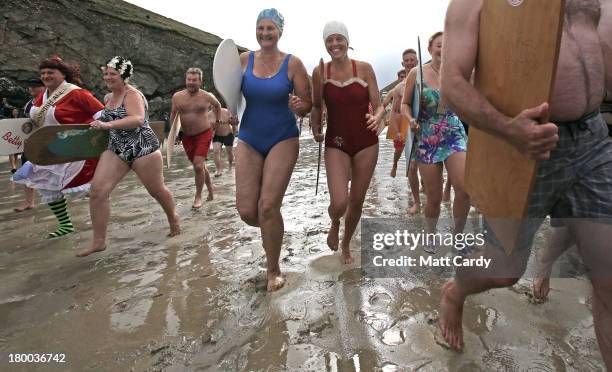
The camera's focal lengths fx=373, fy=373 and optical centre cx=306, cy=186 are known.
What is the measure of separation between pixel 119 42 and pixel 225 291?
105 ft

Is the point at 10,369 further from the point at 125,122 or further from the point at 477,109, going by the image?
the point at 477,109

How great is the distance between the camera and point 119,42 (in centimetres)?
2906

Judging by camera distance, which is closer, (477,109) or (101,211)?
(477,109)

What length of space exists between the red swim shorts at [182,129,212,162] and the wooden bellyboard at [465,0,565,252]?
501 cm

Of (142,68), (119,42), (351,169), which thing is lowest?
(351,169)

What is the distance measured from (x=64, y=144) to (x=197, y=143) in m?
2.26

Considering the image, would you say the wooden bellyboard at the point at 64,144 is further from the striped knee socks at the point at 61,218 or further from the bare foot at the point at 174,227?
the bare foot at the point at 174,227

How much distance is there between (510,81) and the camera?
1.42 meters

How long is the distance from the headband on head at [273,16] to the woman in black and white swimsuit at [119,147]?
1.73 meters

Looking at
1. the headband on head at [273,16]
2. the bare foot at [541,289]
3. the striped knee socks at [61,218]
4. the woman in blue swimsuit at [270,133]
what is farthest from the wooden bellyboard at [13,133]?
the bare foot at [541,289]

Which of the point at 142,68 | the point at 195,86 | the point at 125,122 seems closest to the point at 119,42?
the point at 142,68

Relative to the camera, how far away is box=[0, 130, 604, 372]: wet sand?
2.04 m

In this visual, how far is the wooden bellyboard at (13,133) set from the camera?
4.78 meters

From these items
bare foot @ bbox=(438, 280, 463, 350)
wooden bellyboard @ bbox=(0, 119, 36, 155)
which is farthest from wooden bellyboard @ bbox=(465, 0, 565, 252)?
wooden bellyboard @ bbox=(0, 119, 36, 155)
